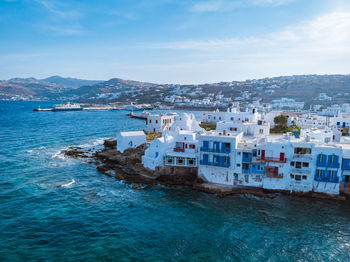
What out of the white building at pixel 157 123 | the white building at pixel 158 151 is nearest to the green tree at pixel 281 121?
the white building at pixel 157 123

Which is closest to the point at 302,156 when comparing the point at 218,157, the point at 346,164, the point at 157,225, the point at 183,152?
the point at 346,164

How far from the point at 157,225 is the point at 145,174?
12.9 m

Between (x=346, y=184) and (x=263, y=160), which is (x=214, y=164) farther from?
(x=346, y=184)

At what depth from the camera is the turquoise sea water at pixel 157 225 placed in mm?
21406

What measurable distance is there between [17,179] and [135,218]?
68.7 ft

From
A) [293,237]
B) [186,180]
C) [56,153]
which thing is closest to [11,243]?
[186,180]

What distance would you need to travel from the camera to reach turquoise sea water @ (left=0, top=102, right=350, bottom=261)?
21.4m

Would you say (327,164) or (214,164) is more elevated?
(327,164)

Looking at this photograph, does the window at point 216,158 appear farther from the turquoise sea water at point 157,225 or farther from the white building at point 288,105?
the white building at point 288,105

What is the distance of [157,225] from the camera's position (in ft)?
83.6

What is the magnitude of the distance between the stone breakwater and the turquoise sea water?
124 centimetres

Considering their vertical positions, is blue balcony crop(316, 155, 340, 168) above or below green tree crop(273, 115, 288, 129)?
below

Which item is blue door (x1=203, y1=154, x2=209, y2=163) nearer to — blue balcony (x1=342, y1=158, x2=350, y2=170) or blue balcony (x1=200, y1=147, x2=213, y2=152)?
blue balcony (x1=200, y1=147, x2=213, y2=152)

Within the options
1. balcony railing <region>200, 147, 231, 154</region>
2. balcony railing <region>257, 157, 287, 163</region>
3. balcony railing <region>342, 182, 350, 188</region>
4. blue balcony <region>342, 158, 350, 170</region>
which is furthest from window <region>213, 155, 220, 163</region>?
balcony railing <region>342, 182, 350, 188</region>
